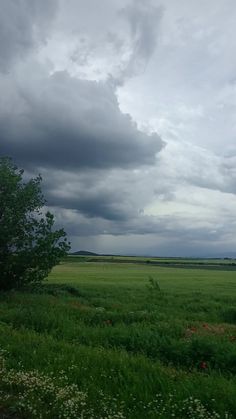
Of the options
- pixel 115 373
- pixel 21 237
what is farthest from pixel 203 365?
pixel 21 237

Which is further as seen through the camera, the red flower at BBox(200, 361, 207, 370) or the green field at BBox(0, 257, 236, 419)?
the red flower at BBox(200, 361, 207, 370)

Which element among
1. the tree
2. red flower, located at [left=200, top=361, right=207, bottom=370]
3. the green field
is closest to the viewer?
the green field

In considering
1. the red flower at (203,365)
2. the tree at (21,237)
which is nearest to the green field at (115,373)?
the red flower at (203,365)

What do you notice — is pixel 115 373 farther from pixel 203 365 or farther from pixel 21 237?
pixel 21 237

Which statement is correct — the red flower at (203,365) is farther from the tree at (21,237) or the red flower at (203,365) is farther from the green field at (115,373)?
the tree at (21,237)

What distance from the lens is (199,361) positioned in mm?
10875

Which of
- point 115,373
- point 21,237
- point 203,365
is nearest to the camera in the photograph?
point 115,373

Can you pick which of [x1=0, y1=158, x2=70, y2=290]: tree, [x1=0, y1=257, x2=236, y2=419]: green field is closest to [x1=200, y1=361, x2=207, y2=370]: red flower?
[x1=0, y1=257, x2=236, y2=419]: green field

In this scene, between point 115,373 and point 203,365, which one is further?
point 203,365

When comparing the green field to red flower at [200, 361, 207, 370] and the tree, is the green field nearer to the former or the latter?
red flower at [200, 361, 207, 370]

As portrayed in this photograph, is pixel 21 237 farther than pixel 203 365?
Yes

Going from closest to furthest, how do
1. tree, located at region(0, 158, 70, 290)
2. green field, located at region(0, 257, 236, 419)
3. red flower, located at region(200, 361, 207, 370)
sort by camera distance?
1. green field, located at region(0, 257, 236, 419)
2. red flower, located at region(200, 361, 207, 370)
3. tree, located at region(0, 158, 70, 290)

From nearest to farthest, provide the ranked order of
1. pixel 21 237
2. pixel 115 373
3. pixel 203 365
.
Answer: pixel 115 373
pixel 203 365
pixel 21 237

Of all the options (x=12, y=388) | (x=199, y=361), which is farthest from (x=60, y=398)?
(x=199, y=361)
